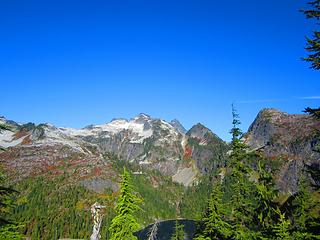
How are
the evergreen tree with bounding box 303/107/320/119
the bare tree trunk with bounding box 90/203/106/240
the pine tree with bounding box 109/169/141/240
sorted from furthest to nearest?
the pine tree with bounding box 109/169/141/240, the bare tree trunk with bounding box 90/203/106/240, the evergreen tree with bounding box 303/107/320/119

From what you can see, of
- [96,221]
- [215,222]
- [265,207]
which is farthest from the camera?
[265,207]

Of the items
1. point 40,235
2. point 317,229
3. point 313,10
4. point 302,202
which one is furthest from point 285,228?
point 40,235

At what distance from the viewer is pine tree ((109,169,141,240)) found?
77.2ft

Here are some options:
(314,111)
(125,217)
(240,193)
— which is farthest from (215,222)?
(314,111)

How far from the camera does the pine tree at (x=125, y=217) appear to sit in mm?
23516

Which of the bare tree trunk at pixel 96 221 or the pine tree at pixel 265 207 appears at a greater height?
the pine tree at pixel 265 207

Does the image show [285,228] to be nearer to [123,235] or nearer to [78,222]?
[123,235]

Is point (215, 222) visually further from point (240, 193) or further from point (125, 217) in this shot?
point (125, 217)

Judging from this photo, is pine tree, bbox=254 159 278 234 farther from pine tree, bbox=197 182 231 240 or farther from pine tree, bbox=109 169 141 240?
pine tree, bbox=109 169 141 240

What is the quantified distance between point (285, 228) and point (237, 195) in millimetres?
6527

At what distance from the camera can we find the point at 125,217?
24031 mm

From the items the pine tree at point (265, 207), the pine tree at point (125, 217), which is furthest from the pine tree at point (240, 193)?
the pine tree at point (125, 217)

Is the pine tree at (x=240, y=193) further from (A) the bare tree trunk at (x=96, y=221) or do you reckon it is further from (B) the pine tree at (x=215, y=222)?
(A) the bare tree trunk at (x=96, y=221)

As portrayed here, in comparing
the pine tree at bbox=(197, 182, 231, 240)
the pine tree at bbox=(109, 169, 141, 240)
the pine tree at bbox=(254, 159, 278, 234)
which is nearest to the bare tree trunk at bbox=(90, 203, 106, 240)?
the pine tree at bbox=(109, 169, 141, 240)
